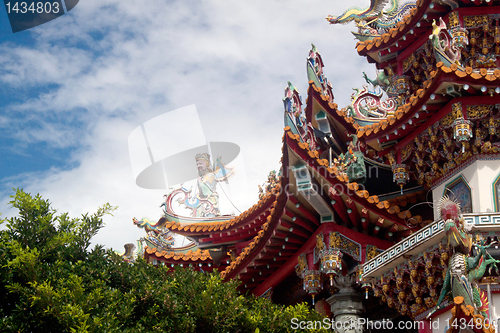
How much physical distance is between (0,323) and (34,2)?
8305 mm

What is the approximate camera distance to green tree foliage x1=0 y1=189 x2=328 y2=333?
8.16m

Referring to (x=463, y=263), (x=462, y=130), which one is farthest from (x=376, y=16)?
(x=463, y=263)

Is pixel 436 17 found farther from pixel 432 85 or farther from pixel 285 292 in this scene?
pixel 285 292

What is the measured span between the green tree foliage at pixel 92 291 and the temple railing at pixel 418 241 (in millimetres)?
1304

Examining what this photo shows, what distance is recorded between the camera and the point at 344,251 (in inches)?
447

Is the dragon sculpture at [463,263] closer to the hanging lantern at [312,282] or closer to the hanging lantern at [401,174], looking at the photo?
the hanging lantern at [401,174]

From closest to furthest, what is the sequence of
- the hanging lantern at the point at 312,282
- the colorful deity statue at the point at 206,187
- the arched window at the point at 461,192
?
the arched window at the point at 461,192 < the hanging lantern at the point at 312,282 < the colorful deity statue at the point at 206,187

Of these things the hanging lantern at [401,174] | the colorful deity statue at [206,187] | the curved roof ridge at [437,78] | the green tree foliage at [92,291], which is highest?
the colorful deity statue at [206,187]

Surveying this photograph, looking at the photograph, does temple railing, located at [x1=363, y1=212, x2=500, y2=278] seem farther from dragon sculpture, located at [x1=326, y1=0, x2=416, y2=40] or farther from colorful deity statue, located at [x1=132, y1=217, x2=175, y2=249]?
colorful deity statue, located at [x1=132, y1=217, x2=175, y2=249]

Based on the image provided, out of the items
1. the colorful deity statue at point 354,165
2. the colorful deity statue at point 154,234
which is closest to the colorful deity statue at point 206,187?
the colorful deity statue at point 154,234

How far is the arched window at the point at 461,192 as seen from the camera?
9.93 m

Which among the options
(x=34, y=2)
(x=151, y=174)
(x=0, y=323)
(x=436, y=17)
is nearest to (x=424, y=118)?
(x=436, y=17)

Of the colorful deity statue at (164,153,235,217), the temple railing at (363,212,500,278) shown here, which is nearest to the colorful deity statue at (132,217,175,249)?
the colorful deity statue at (164,153,235,217)

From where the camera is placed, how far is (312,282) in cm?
1151
